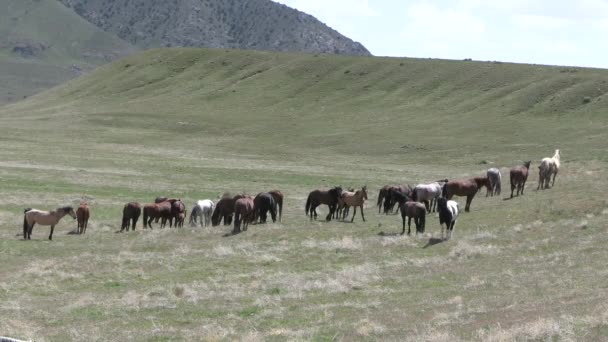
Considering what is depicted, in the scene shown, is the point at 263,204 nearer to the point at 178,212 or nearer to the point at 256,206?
the point at 256,206

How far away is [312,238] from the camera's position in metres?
30.5

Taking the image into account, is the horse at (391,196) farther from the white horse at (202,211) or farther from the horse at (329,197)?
the white horse at (202,211)

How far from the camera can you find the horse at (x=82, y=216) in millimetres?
34250

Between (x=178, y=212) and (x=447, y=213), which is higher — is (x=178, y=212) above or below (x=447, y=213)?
below

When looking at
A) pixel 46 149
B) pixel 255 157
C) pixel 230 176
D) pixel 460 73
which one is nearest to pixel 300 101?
pixel 460 73

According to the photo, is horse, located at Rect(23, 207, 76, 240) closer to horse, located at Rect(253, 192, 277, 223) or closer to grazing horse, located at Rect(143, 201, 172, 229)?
grazing horse, located at Rect(143, 201, 172, 229)

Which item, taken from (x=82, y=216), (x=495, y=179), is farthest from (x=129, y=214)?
(x=495, y=179)

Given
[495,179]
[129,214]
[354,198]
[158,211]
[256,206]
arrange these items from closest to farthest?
[129,214], [256,206], [354,198], [158,211], [495,179]

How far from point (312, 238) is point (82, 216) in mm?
10547

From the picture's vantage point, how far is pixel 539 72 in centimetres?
12775

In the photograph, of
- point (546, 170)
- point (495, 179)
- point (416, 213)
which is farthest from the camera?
point (495, 179)

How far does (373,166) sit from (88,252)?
4489cm

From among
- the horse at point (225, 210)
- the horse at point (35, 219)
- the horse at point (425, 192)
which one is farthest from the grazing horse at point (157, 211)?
the horse at point (425, 192)

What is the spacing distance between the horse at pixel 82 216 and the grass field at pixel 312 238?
74 cm
